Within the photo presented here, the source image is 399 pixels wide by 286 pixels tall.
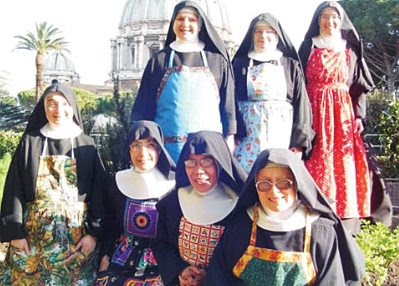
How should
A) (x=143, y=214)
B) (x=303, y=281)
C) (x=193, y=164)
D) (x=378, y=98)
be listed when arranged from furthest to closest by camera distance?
(x=378, y=98), (x=143, y=214), (x=193, y=164), (x=303, y=281)

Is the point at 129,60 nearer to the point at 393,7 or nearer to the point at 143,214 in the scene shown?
the point at 393,7

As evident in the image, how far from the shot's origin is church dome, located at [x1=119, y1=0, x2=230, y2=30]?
7844 cm

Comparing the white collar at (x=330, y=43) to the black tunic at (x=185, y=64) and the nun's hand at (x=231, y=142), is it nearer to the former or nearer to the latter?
the black tunic at (x=185, y=64)

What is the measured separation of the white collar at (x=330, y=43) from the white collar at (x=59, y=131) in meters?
2.22

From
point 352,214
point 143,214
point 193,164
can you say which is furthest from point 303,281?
point 352,214

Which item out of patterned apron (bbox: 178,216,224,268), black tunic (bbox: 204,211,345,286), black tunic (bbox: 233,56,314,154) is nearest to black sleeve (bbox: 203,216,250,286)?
black tunic (bbox: 204,211,345,286)

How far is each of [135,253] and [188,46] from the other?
5.34 feet

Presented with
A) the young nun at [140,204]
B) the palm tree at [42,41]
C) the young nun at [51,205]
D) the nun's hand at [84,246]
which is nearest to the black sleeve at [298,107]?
the young nun at [140,204]

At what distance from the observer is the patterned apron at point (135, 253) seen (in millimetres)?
3703

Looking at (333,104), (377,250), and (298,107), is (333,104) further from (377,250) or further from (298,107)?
(377,250)

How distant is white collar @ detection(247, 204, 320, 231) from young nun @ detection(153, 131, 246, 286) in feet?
1.54

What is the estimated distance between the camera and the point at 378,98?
687 inches

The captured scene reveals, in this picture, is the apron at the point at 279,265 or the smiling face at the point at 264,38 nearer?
the apron at the point at 279,265

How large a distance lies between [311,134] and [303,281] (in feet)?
6.24
